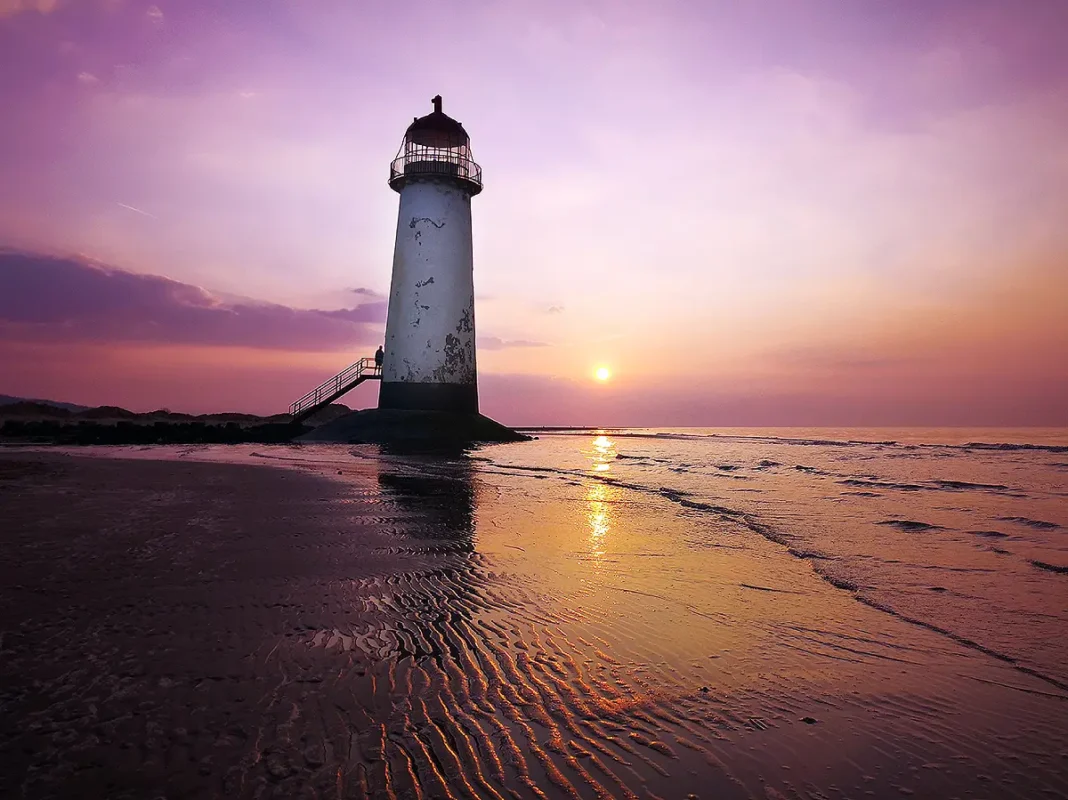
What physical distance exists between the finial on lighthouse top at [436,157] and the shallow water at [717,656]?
29497 millimetres

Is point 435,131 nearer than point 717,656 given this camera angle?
No

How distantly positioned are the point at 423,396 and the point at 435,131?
1495 cm

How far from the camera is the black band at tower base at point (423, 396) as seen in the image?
35.8 m

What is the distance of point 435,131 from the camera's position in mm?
36750

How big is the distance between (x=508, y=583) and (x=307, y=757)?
368cm

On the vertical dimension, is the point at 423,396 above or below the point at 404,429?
above

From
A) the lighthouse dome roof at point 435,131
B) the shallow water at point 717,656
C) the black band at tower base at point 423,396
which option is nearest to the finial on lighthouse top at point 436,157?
the lighthouse dome roof at point 435,131

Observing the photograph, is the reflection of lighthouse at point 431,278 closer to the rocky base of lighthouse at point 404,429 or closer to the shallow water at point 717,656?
the rocky base of lighthouse at point 404,429

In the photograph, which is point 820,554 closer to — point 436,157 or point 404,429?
point 404,429

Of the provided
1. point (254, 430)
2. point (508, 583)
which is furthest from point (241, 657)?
point (254, 430)

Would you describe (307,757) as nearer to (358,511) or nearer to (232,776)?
(232,776)

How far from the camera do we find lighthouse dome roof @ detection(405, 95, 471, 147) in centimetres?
3678

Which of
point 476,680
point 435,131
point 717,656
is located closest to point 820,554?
point 717,656

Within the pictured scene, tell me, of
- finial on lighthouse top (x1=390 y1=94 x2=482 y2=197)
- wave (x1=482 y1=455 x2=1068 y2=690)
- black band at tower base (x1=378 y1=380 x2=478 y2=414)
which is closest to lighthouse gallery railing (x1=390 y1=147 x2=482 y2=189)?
finial on lighthouse top (x1=390 y1=94 x2=482 y2=197)
